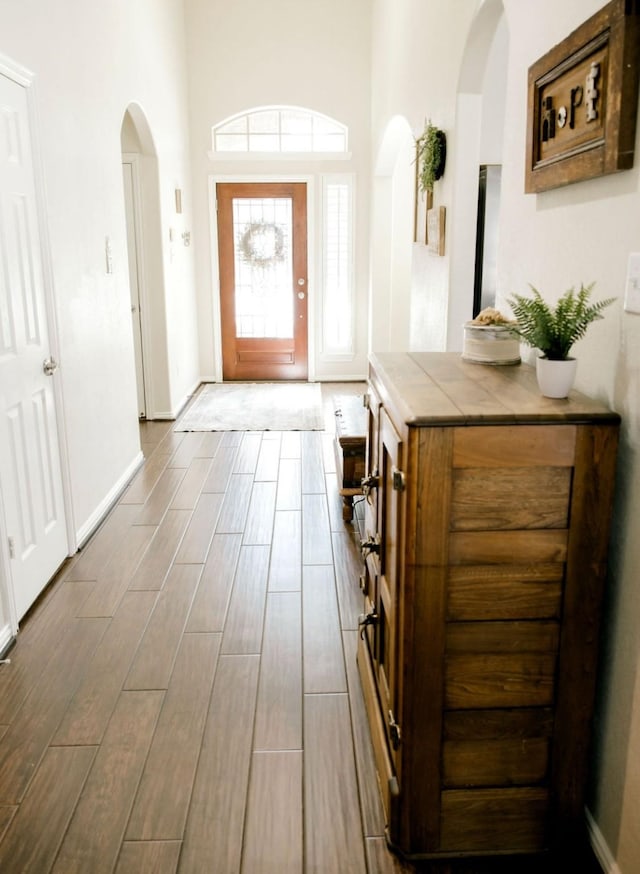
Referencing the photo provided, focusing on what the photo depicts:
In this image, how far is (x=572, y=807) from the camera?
1850 mm

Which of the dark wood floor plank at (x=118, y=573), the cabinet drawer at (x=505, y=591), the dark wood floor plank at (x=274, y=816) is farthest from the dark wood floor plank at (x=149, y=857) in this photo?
the dark wood floor plank at (x=118, y=573)

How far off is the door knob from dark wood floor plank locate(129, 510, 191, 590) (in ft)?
3.22

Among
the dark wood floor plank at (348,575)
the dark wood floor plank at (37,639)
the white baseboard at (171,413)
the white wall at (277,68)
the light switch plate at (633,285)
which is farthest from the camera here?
the white wall at (277,68)

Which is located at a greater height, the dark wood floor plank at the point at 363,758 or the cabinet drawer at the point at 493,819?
the cabinet drawer at the point at 493,819

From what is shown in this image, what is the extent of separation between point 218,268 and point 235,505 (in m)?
4.09

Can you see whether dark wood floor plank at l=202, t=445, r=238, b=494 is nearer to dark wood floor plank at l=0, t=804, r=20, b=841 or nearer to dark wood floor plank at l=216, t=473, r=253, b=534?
dark wood floor plank at l=216, t=473, r=253, b=534

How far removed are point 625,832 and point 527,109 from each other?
1957mm

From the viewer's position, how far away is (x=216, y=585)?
3338mm

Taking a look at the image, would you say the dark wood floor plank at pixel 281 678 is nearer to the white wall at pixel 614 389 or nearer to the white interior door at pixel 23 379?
the white wall at pixel 614 389

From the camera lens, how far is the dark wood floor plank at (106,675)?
2.34 m

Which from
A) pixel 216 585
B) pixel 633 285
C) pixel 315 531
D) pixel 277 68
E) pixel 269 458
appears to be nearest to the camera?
pixel 633 285

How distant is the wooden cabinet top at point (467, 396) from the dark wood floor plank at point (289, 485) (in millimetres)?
2078

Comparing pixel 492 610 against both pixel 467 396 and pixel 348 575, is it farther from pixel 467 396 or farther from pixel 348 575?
pixel 348 575

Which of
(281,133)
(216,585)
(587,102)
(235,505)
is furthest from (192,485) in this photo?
(281,133)
